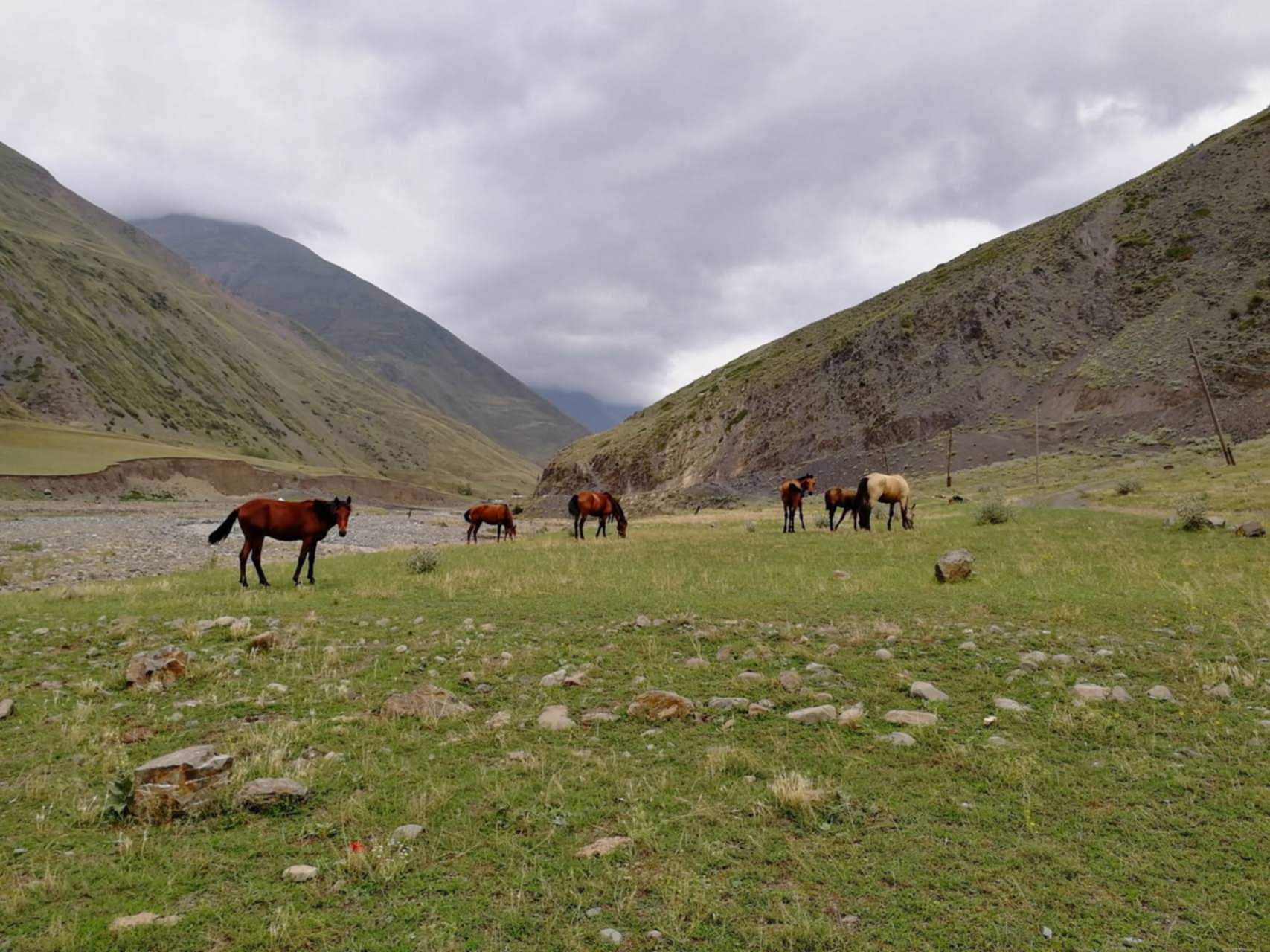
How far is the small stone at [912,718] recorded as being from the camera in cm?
659

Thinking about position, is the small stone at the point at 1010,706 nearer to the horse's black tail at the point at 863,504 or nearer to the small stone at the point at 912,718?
the small stone at the point at 912,718

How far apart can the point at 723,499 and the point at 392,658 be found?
176ft

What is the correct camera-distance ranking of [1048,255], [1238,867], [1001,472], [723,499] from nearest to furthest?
[1238,867] → [1001,472] → [723,499] → [1048,255]

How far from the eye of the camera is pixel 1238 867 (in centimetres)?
425

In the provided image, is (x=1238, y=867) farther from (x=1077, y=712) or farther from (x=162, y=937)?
(x=162, y=937)

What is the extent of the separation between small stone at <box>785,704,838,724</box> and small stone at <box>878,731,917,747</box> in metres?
0.62

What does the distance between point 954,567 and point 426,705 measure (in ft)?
39.1

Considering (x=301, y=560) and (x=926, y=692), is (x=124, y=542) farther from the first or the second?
(x=926, y=692)

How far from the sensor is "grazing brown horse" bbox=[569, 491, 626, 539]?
30125 millimetres

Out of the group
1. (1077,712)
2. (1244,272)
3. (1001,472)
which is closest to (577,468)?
(1001,472)

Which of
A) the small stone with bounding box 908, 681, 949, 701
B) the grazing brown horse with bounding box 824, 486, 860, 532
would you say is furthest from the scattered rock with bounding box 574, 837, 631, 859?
the grazing brown horse with bounding box 824, 486, 860, 532

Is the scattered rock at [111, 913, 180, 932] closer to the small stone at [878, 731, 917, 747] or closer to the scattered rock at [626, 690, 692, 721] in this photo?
the scattered rock at [626, 690, 692, 721]

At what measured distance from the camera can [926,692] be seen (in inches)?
289

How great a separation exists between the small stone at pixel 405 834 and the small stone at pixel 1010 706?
19.4 ft
